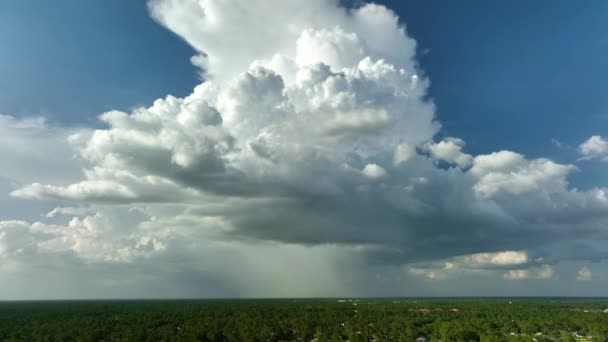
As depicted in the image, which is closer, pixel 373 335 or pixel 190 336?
pixel 190 336

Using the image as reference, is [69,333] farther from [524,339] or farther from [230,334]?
[524,339]

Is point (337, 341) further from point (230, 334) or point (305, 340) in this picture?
point (230, 334)

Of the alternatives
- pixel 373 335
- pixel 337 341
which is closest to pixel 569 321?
pixel 373 335

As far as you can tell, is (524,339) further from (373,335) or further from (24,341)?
(24,341)

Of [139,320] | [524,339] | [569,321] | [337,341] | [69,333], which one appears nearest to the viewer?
[524,339]

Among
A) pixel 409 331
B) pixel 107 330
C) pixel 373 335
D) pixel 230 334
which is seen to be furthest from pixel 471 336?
pixel 107 330

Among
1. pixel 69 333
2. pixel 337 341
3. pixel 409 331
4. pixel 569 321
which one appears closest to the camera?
pixel 337 341

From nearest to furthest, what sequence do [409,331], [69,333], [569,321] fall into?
[409,331] → [69,333] → [569,321]

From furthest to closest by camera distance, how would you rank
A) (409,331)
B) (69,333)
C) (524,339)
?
1. (69,333)
2. (409,331)
3. (524,339)

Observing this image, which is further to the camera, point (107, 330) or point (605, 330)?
point (107, 330)
